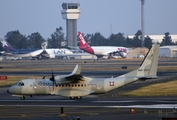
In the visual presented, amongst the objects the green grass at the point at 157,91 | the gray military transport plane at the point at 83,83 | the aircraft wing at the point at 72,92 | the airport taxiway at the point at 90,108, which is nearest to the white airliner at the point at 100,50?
the green grass at the point at 157,91

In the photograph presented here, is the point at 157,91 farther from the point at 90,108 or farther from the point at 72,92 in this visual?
the point at 90,108

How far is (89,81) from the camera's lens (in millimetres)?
47969

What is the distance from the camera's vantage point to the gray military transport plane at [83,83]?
156ft

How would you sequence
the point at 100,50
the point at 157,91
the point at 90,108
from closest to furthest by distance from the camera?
the point at 90,108
the point at 157,91
the point at 100,50

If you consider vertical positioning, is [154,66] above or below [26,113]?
above

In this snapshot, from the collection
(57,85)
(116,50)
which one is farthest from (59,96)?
(116,50)

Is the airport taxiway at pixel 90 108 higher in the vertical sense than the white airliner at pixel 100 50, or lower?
lower

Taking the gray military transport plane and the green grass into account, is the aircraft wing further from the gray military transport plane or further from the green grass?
the green grass

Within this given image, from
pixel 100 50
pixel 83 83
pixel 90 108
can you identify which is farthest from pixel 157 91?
pixel 100 50

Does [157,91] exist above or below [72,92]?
below

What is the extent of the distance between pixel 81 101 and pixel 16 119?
42.6 ft

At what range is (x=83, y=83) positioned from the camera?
48.0 m

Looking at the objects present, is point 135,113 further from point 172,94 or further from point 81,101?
point 172,94

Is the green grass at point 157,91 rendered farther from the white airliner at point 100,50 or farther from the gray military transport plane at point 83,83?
the white airliner at point 100,50
